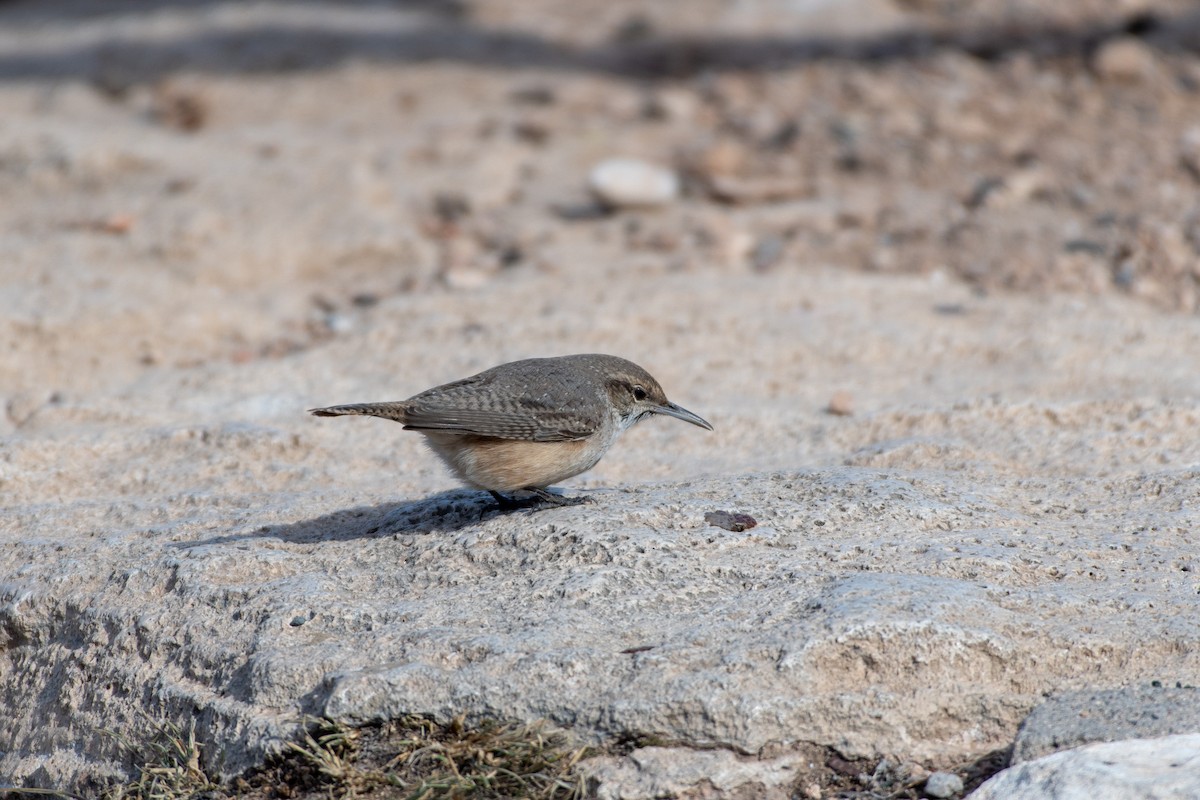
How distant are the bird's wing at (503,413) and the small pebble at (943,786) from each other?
205cm

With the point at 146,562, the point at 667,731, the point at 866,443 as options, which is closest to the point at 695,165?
the point at 866,443

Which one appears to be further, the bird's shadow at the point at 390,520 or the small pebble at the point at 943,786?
the bird's shadow at the point at 390,520

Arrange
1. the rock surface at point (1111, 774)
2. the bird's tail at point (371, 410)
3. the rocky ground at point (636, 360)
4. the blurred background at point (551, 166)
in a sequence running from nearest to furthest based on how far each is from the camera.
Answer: the rock surface at point (1111, 774)
the rocky ground at point (636, 360)
the bird's tail at point (371, 410)
the blurred background at point (551, 166)

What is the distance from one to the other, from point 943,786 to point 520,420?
217cm

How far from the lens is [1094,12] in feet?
34.5

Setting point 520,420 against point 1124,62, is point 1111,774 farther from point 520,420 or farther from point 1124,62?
point 1124,62

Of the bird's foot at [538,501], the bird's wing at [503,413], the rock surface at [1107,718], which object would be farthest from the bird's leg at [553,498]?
the rock surface at [1107,718]

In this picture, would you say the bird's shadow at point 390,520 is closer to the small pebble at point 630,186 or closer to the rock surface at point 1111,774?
the rock surface at point 1111,774

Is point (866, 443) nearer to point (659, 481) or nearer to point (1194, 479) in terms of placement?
point (659, 481)

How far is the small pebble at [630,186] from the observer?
9.00 m

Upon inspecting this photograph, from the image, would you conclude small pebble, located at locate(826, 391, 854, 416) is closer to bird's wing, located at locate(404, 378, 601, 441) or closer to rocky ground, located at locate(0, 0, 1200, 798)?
rocky ground, located at locate(0, 0, 1200, 798)

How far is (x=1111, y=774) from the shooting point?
10.6 ft

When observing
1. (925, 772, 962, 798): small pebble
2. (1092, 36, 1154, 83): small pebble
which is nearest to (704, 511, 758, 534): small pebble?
(925, 772, 962, 798): small pebble

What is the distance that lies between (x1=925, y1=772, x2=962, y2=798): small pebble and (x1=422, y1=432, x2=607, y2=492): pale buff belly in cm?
199
